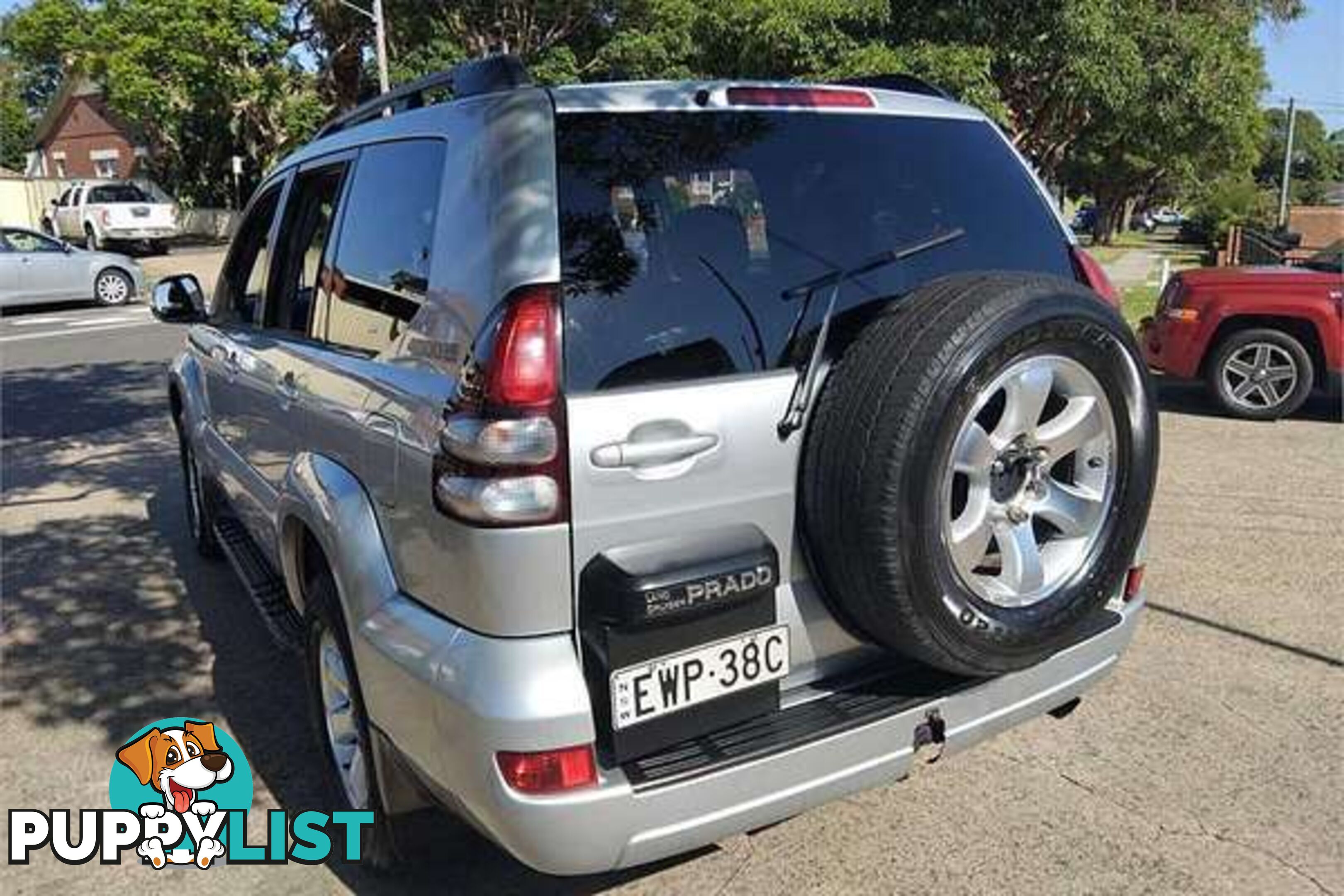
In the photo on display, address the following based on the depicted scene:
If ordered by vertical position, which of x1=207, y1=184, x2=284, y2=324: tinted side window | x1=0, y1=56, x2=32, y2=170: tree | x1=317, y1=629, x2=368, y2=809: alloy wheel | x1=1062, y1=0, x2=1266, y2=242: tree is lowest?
x1=317, y1=629, x2=368, y2=809: alloy wheel

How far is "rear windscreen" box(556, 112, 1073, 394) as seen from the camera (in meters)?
2.33

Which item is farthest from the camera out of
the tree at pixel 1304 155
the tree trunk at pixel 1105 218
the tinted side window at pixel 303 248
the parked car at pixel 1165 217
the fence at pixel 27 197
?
the parked car at pixel 1165 217

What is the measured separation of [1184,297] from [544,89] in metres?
7.30

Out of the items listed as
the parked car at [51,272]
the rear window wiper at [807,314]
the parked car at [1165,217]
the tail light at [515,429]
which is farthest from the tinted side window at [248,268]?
the parked car at [1165,217]

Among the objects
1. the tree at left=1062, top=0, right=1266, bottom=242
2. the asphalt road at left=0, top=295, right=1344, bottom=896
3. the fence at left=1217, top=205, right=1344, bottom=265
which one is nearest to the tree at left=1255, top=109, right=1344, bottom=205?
the fence at left=1217, top=205, right=1344, bottom=265

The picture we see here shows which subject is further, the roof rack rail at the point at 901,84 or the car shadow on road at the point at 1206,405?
the car shadow on road at the point at 1206,405

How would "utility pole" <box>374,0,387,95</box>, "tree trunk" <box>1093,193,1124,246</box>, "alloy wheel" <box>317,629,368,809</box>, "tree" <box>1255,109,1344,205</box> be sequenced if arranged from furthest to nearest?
1. "tree" <box>1255,109,1344,205</box>
2. "tree trunk" <box>1093,193,1124,246</box>
3. "utility pole" <box>374,0,387,95</box>
4. "alloy wheel" <box>317,629,368,809</box>

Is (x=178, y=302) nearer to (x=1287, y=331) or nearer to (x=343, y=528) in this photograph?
(x=343, y=528)

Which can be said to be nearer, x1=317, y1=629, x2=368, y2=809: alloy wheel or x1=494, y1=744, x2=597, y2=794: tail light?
x1=494, y1=744, x2=597, y2=794: tail light

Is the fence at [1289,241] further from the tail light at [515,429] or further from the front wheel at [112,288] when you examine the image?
the front wheel at [112,288]

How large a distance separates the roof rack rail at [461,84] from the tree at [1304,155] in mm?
91641

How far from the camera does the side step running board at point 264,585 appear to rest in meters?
3.58

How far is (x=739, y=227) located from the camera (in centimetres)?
258

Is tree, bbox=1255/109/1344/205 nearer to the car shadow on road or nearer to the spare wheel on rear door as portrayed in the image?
the car shadow on road
